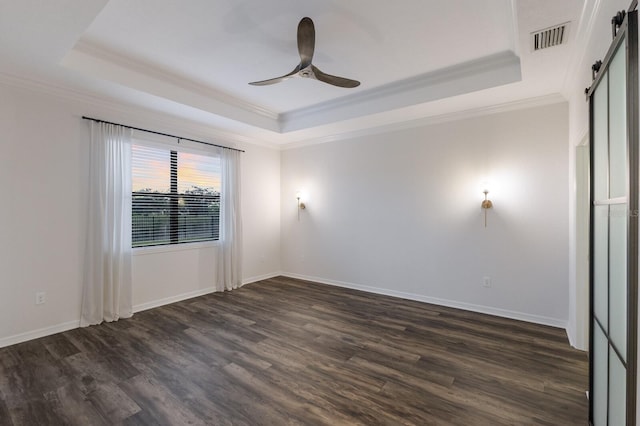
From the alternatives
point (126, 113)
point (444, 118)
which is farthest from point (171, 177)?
point (444, 118)

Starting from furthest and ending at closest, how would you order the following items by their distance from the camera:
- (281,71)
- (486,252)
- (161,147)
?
(161,147), (486,252), (281,71)

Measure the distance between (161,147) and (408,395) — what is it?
437 cm

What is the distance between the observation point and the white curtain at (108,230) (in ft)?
11.6

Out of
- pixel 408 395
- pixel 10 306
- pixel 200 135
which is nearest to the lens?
pixel 408 395

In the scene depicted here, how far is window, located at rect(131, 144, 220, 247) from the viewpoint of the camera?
4102 mm

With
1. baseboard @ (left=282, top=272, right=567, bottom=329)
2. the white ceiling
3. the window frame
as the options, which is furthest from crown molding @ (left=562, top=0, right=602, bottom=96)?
the window frame

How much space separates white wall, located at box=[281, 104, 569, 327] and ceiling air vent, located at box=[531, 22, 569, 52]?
1.38 metres

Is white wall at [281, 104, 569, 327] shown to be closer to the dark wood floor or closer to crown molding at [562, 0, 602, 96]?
the dark wood floor

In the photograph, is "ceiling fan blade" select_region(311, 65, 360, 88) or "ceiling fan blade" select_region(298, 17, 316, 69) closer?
"ceiling fan blade" select_region(298, 17, 316, 69)

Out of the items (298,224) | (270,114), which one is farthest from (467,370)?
(270,114)

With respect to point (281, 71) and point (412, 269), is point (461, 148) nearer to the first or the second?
point (412, 269)

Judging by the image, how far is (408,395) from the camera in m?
2.19

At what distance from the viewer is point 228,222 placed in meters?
5.03

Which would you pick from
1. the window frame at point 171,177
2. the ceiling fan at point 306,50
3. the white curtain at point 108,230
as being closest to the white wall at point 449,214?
the window frame at point 171,177
